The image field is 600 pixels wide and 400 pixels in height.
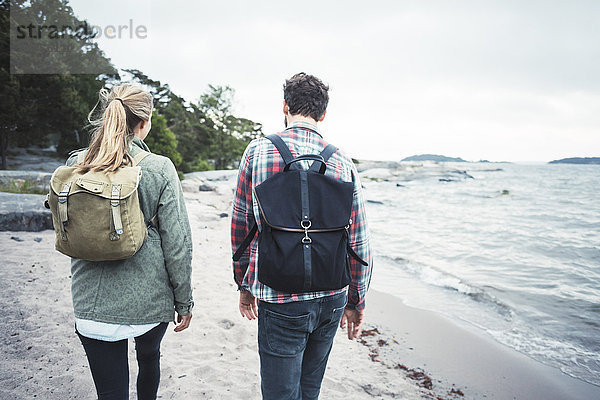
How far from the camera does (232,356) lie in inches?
126

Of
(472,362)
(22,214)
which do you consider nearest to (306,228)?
(472,362)

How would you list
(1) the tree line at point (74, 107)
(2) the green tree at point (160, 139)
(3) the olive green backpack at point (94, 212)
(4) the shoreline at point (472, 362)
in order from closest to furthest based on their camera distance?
(3) the olive green backpack at point (94, 212), (4) the shoreline at point (472, 362), (1) the tree line at point (74, 107), (2) the green tree at point (160, 139)

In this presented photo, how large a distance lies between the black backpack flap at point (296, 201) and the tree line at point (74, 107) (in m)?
12.9

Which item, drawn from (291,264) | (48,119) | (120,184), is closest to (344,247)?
(291,264)

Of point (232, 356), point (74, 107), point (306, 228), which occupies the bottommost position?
point (232, 356)

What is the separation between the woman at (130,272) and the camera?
150cm

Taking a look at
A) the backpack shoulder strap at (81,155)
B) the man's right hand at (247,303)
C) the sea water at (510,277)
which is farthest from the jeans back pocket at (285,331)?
the sea water at (510,277)

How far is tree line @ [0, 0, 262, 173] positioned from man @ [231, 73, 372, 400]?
12606mm

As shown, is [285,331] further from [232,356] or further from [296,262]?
[232,356]

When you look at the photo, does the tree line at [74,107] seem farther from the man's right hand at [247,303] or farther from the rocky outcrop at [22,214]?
the man's right hand at [247,303]

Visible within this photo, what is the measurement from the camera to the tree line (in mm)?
17516

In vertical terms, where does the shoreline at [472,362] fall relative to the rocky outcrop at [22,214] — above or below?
below

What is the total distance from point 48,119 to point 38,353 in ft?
73.6

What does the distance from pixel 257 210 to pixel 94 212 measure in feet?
2.21
